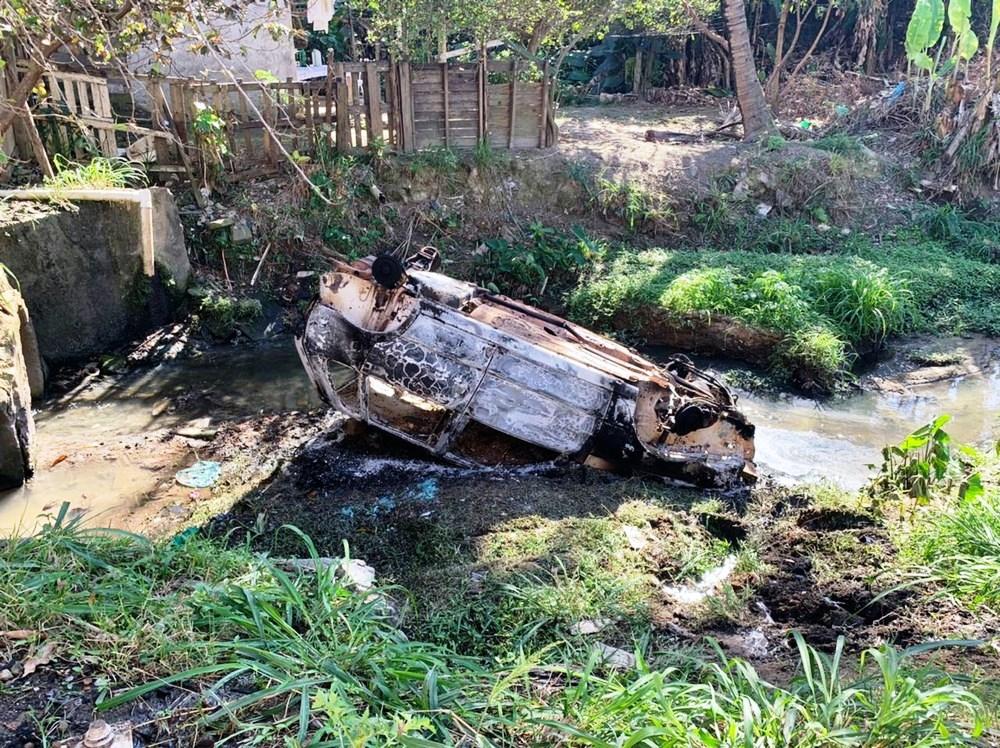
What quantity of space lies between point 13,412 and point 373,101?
23.1 feet

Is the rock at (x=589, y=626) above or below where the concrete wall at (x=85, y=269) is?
below

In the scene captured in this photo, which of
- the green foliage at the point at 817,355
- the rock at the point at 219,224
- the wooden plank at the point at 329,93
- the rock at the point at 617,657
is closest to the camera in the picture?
the rock at the point at 617,657

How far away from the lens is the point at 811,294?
33.0 ft

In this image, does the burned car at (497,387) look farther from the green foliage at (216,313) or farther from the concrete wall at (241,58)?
the concrete wall at (241,58)

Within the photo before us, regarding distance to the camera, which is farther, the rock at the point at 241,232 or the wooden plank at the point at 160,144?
the rock at the point at 241,232

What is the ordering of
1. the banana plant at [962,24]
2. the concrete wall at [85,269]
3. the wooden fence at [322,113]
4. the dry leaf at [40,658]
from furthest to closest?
1. the banana plant at [962,24]
2. the wooden fence at [322,113]
3. the concrete wall at [85,269]
4. the dry leaf at [40,658]

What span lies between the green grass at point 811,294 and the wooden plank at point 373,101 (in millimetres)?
3868

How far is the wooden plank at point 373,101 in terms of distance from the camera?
37.4 feet

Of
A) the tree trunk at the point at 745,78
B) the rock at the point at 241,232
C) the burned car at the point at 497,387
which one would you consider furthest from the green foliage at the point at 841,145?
the rock at the point at 241,232

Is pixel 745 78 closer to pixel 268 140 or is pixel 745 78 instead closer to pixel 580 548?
pixel 268 140

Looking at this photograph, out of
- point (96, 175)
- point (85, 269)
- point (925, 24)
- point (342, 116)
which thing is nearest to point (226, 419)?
point (85, 269)

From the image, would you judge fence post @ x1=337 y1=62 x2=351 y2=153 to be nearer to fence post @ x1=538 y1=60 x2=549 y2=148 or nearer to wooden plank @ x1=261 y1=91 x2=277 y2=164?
wooden plank @ x1=261 y1=91 x2=277 y2=164

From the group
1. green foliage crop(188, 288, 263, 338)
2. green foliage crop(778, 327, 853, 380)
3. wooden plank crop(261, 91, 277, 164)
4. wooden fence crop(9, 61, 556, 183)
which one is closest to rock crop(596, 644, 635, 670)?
green foliage crop(778, 327, 853, 380)

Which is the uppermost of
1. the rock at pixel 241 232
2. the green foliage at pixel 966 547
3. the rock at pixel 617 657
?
the rock at pixel 241 232
